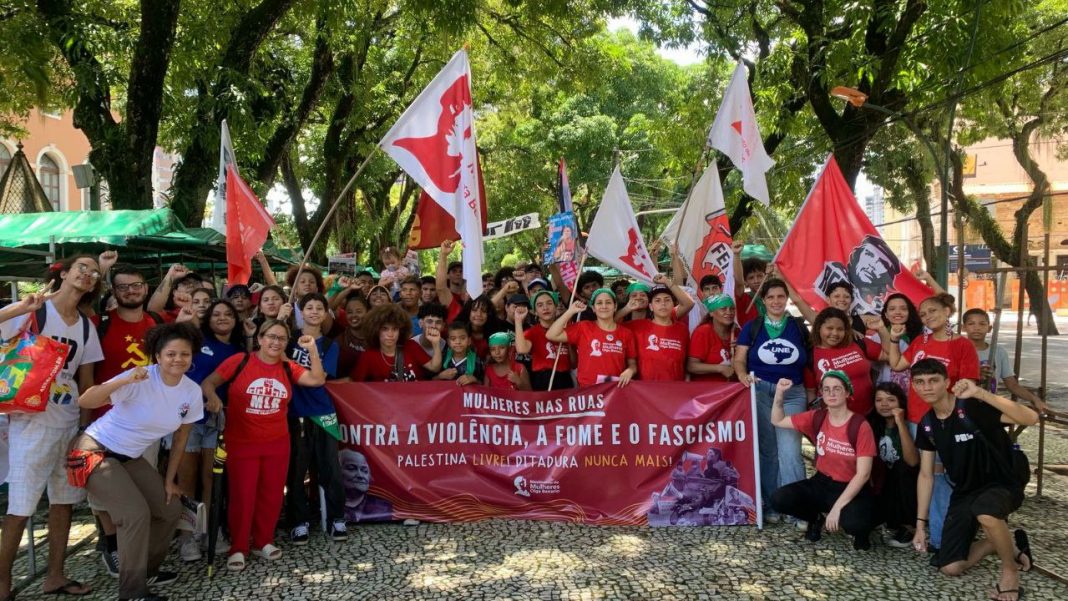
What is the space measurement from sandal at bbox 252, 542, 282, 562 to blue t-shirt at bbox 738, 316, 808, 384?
3.73 meters

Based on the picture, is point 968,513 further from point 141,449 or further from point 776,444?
point 141,449

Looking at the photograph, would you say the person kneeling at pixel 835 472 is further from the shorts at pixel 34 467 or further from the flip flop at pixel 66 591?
the shorts at pixel 34 467

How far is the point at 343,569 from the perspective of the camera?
4.90 m

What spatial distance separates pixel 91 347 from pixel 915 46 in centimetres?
896

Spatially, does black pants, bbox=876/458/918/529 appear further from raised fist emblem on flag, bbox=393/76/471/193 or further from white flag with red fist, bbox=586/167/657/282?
raised fist emblem on flag, bbox=393/76/471/193

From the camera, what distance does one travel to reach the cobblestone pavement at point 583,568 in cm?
451

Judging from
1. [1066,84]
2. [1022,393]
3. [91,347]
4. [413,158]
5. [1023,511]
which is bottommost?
[1023,511]

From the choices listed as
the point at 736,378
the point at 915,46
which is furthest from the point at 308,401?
the point at 915,46

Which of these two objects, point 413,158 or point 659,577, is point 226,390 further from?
point 659,577

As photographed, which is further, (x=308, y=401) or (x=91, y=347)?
(x=308, y=401)

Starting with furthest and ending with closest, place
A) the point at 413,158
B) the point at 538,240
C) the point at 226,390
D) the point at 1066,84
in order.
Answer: the point at 538,240
the point at 1066,84
the point at 413,158
the point at 226,390

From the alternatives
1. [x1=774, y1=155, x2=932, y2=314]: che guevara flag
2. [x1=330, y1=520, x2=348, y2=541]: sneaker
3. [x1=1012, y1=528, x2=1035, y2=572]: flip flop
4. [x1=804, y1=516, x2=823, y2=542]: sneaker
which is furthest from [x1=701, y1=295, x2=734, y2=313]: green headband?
[x1=330, y1=520, x2=348, y2=541]: sneaker

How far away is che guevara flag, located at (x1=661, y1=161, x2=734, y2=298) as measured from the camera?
23.8 feet

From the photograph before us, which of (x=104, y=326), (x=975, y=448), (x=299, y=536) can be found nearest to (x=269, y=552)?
(x=299, y=536)
